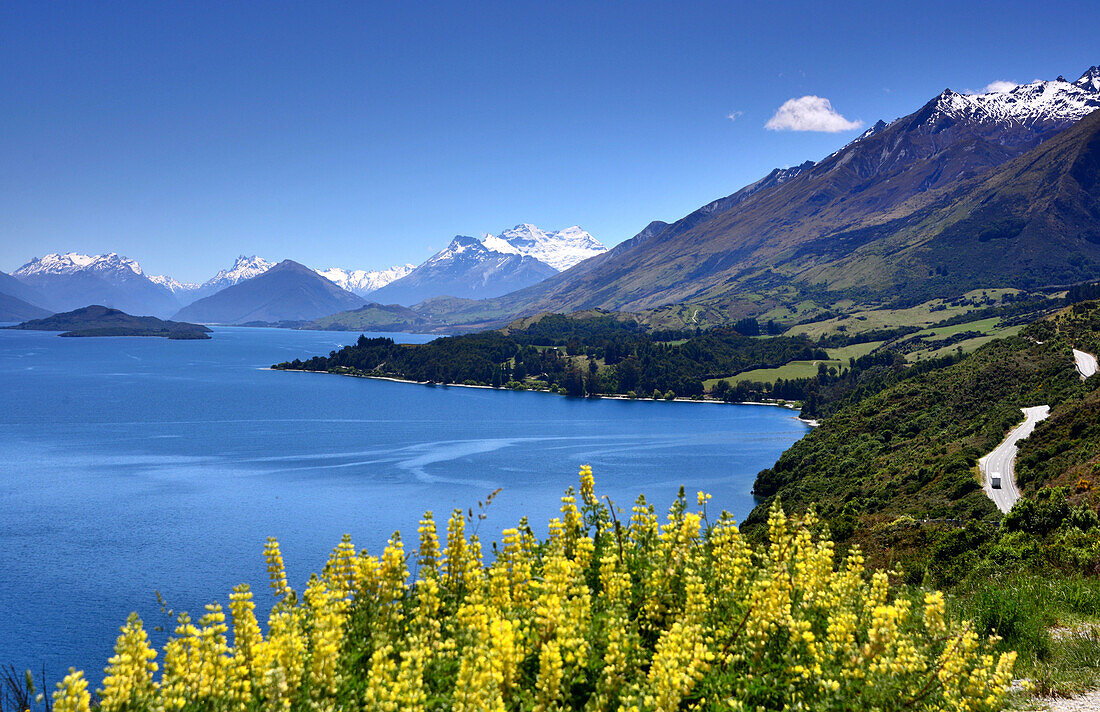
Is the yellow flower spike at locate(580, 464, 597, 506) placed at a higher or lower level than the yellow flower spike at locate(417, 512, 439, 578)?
higher

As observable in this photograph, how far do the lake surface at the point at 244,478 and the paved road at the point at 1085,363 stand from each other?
4714 cm

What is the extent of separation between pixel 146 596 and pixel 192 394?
153311 mm

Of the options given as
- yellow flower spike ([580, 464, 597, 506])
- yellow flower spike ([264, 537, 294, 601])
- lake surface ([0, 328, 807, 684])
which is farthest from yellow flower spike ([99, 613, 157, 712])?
lake surface ([0, 328, 807, 684])

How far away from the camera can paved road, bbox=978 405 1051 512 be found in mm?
50406

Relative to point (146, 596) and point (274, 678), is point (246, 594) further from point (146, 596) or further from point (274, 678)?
point (146, 596)

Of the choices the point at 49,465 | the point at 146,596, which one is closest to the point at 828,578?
the point at 146,596

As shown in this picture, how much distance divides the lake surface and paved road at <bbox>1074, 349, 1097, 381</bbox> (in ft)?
155

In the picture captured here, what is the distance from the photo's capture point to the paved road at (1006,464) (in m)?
50.4

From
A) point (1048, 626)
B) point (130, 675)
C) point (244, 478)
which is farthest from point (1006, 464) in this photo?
point (244, 478)

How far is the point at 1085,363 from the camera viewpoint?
92625 mm

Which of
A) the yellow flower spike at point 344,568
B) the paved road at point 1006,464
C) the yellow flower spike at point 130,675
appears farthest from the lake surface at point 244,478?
the paved road at point 1006,464

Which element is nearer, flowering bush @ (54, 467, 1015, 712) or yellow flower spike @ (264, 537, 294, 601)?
flowering bush @ (54, 467, 1015, 712)

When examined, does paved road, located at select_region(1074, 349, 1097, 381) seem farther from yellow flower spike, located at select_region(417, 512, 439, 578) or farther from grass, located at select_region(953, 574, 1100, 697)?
yellow flower spike, located at select_region(417, 512, 439, 578)

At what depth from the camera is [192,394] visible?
617 feet
